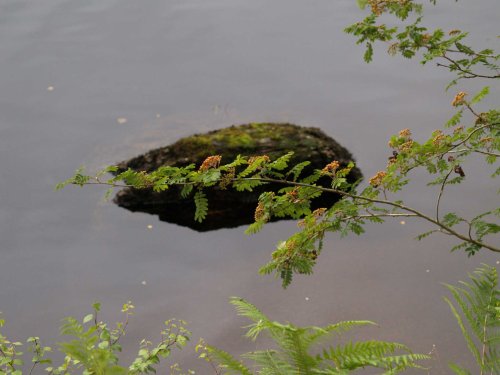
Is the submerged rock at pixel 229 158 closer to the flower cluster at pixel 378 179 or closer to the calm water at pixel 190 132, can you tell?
the calm water at pixel 190 132

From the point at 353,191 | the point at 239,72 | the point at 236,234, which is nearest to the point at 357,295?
the point at 236,234

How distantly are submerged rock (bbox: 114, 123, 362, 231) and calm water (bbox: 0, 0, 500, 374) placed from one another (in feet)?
0.56

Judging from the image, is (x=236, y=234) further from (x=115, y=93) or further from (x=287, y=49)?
(x=287, y=49)

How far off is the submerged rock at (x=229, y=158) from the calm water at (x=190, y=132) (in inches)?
6.7

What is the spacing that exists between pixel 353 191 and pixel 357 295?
3089 mm

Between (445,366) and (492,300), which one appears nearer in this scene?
(492,300)

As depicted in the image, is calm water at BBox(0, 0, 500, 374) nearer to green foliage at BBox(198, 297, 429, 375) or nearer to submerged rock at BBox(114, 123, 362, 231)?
submerged rock at BBox(114, 123, 362, 231)

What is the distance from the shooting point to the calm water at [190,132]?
253 inches

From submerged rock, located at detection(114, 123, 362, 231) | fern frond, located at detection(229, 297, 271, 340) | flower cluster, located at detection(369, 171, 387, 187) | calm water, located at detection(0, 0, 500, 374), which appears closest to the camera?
fern frond, located at detection(229, 297, 271, 340)

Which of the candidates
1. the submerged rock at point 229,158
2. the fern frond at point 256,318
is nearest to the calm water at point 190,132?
the submerged rock at point 229,158

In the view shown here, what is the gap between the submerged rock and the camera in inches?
281

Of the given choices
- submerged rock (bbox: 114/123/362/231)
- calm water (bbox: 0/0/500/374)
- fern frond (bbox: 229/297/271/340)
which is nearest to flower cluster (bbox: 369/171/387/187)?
fern frond (bbox: 229/297/271/340)

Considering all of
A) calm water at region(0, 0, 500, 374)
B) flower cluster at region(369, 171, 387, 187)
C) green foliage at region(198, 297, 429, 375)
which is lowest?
calm water at region(0, 0, 500, 374)

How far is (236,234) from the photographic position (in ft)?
24.1
